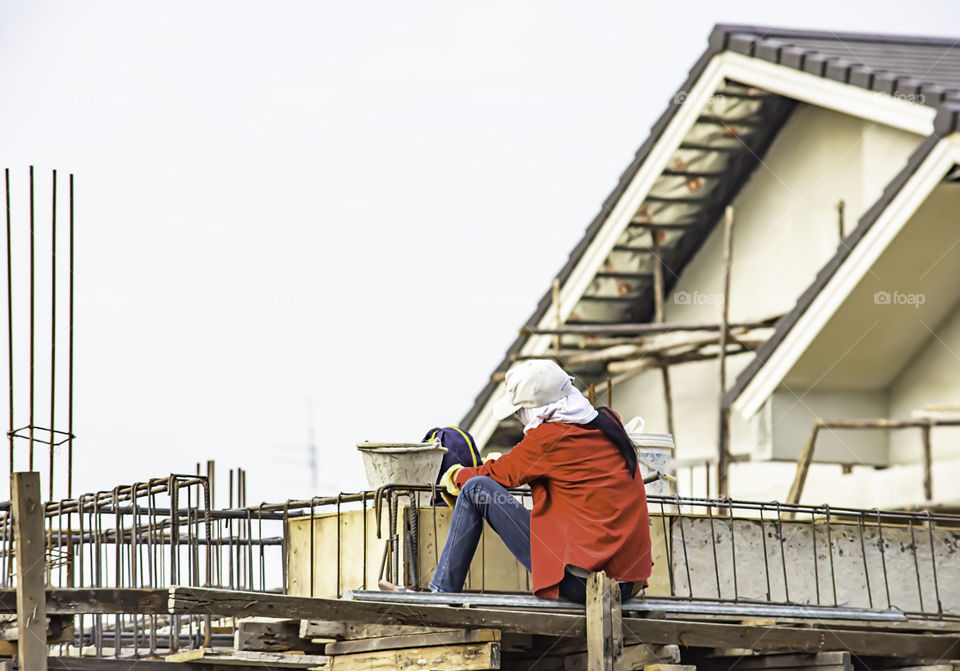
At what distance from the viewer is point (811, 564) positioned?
37.8 feet

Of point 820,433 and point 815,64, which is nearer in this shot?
point 820,433

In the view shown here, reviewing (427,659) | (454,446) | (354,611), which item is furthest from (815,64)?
(354,611)

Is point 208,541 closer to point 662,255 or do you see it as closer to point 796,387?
point 796,387

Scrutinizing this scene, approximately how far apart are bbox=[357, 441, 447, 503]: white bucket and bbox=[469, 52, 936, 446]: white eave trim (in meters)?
8.22

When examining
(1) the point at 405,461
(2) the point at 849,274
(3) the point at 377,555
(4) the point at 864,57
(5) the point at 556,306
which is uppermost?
(4) the point at 864,57

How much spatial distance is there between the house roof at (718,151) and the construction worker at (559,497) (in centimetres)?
827

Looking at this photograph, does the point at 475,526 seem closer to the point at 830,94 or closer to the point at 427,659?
the point at 427,659

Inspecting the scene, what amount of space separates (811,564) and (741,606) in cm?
219

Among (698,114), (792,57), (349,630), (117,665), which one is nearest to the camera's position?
(349,630)

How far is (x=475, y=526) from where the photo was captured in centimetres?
859

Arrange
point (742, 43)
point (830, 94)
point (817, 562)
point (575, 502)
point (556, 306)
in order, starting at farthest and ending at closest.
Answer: point (556, 306), point (742, 43), point (830, 94), point (817, 562), point (575, 502)

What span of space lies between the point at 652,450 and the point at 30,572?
480cm

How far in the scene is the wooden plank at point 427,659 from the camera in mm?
8742

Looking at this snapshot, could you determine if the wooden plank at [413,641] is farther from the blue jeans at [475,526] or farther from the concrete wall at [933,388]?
the concrete wall at [933,388]
